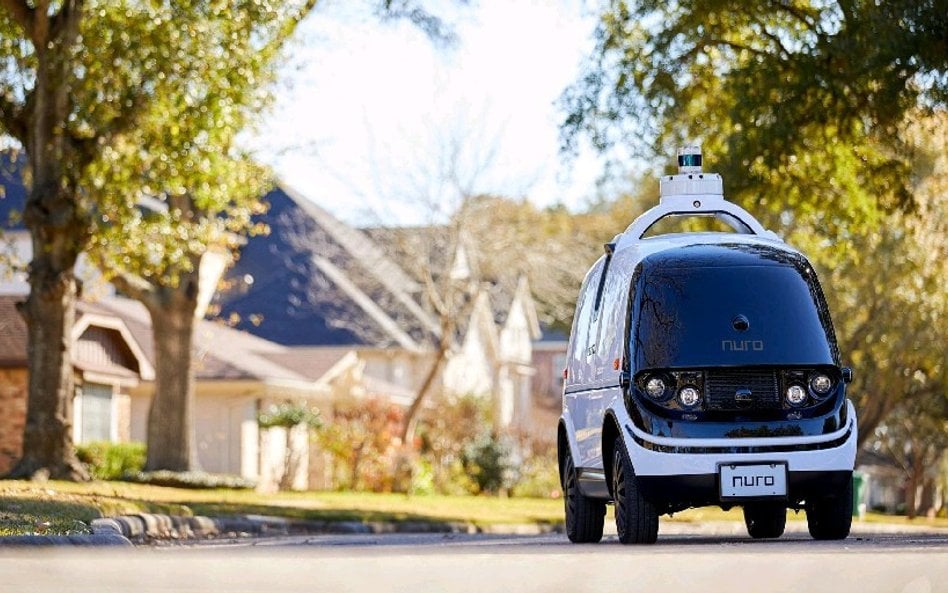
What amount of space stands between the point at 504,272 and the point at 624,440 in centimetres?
3377

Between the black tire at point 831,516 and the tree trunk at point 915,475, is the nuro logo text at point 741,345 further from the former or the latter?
the tree trunk at point 915,475

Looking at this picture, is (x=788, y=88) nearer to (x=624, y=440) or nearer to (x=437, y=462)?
(x=624, y=440)

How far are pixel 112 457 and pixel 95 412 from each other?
9.07 ft

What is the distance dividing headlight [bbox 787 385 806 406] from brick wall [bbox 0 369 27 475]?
1115 inches

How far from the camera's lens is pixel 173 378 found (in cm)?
3478

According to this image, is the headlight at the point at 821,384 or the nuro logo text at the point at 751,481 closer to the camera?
the nuro logo text at the point at 751,481

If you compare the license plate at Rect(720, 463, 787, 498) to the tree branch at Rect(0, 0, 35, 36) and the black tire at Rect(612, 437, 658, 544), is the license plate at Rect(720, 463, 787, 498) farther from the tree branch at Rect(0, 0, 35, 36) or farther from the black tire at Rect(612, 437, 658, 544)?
the tree branch at Rect(0, 0, 35, 36)

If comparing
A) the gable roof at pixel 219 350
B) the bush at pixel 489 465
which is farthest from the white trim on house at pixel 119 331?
the bush at pixel 489 465

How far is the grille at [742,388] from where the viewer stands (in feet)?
43.3

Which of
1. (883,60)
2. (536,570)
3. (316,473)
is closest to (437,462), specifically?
(316,473)

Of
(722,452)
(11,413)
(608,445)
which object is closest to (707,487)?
(722,452)

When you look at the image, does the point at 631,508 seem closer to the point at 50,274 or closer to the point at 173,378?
the point at 50,274

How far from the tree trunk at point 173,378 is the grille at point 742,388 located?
22.2m

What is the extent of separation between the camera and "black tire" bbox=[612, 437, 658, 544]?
13273mm
